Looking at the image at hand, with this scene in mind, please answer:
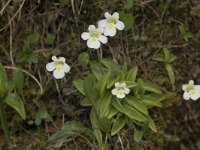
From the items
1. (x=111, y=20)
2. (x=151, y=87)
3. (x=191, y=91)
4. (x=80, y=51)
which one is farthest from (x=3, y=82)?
(x=191, y=91)

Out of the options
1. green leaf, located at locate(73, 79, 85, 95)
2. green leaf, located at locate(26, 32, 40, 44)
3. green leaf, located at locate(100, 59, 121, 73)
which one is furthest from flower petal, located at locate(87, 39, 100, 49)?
green leaf, located at locate(26, 32, 40, 44)

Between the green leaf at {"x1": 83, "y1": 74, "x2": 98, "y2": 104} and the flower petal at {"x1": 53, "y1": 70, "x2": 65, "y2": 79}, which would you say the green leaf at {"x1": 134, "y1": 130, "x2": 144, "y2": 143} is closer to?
the green leaf at {"x1": 83, "y1": 74, "x2": 98, "y2": 104}

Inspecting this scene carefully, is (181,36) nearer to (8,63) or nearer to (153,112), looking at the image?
(153,112)

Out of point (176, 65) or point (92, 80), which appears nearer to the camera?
point (92, 80)

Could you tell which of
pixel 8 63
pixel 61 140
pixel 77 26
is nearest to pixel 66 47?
pixel 77 26

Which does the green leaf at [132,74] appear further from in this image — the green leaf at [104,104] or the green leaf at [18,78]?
the green leaf at [18,78]

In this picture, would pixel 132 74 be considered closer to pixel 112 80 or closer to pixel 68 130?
pixel 112 80
